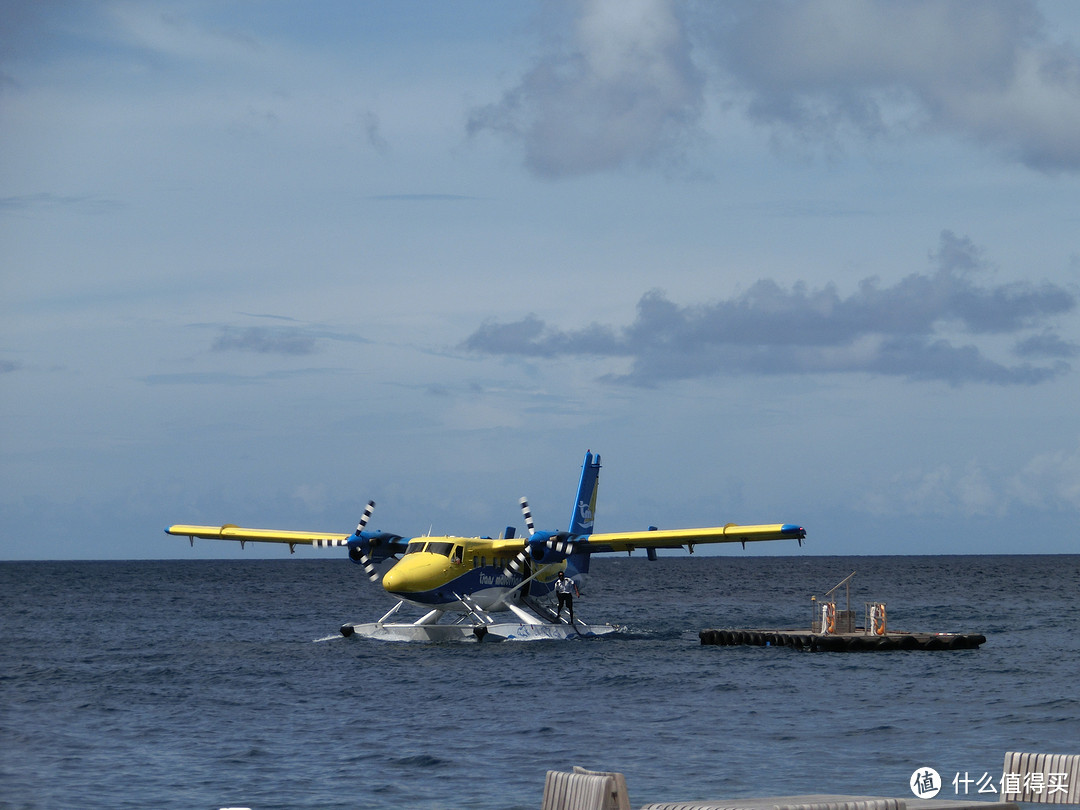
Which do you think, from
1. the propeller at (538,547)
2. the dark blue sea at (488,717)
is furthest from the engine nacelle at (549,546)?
the dark blue sea at (488,717)

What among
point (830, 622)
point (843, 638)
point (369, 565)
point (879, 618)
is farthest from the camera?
point (369, 565)

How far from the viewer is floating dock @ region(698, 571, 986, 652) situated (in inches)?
1549

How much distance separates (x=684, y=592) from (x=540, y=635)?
5839 cm

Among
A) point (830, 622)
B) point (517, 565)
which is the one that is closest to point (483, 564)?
point (517, 565)

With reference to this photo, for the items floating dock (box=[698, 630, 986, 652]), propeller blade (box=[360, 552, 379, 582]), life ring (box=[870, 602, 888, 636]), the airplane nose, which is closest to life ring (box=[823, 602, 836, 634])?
floating dock (box=[698, 630, 986, 652])

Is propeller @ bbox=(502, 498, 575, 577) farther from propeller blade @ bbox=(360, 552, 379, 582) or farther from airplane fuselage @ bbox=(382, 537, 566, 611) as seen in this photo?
propeller blade @ bbox=(360, 552, 379, 582)

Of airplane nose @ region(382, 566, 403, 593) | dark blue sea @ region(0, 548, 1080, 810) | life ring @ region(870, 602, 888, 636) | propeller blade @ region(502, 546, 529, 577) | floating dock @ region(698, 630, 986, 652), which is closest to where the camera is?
dark blue sea @ region(0, 548, 1080, 810)

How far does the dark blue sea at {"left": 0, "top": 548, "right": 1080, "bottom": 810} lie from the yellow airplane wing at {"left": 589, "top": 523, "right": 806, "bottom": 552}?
3.48m

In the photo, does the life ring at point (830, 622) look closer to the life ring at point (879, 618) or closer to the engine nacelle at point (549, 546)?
the life ring at point (879, 618)

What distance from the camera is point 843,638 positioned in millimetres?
39219

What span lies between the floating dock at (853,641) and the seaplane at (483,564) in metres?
3.81

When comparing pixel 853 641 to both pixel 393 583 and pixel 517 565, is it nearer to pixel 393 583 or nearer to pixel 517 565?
pixel 517 565

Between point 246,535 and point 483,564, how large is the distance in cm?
1077

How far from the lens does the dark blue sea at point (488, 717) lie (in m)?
18.2
